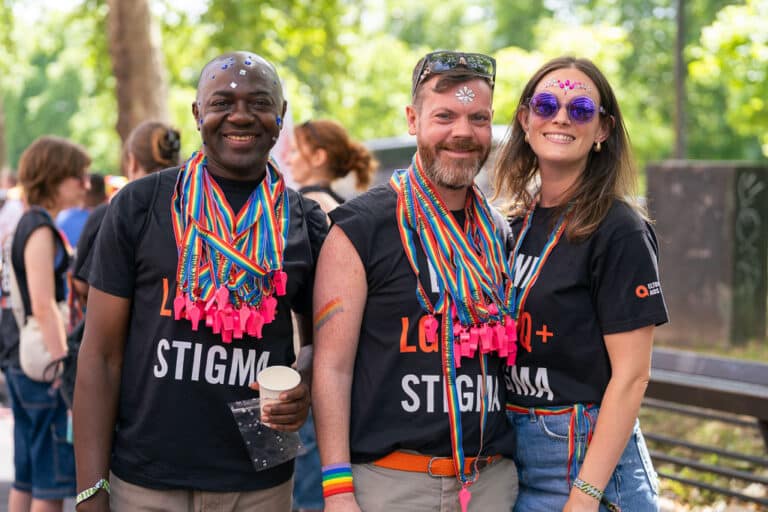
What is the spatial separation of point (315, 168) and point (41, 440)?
2.02 meters

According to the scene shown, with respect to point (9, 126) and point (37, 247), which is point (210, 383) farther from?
point (9, 126)

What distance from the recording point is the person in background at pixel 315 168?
5.11 metres

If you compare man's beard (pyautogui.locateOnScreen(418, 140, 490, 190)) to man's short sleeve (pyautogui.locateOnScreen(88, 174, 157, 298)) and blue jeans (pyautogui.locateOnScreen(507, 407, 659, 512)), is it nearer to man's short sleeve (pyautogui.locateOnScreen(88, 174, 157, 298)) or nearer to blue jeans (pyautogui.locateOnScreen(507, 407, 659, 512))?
blue jeans (pyautogui.locateOnScreen(507, 407, 659, 512))

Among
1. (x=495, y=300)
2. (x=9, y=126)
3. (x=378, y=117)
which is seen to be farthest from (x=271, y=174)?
(x=9, y=126)

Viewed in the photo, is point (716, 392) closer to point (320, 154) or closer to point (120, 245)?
point (320, 154)

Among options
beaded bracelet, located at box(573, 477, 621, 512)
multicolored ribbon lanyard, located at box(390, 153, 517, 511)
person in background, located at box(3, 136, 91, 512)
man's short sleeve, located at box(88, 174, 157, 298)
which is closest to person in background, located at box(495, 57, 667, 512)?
beaded bracelet, located at box(573, 477, 621, 512)

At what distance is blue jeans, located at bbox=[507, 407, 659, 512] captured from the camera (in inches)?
111

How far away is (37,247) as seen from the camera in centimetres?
469

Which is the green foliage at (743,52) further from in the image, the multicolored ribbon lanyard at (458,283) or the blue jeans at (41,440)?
the multicolored ribbon lanyard at (458,283)

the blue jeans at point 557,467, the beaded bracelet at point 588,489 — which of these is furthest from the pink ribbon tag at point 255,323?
the beaded bracelet at point 588,489

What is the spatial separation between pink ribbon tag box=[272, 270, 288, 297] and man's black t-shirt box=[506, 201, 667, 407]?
0.70m

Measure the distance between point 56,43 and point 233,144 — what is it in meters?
26.4

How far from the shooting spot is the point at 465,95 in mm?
2846

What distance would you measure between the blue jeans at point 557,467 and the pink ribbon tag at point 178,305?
103 centimetres
